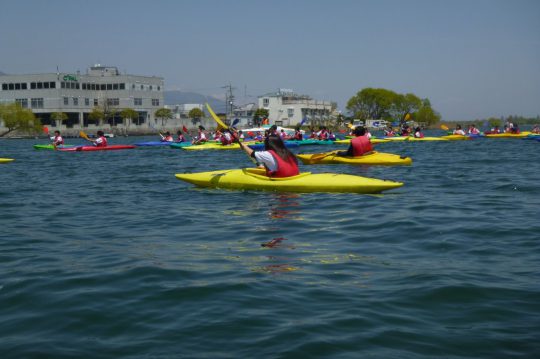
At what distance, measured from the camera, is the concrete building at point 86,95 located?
74438mm

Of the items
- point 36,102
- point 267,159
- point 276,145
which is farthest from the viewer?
point 36,102

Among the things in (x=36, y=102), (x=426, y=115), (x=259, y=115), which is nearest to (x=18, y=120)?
(x=36, y=102)

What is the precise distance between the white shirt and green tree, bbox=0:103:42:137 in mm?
58440

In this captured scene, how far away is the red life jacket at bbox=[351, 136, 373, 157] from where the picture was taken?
1642cm

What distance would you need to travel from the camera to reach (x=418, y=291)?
471cm

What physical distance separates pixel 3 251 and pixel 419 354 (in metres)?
4.87

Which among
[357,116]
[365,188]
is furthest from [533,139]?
[357,116]

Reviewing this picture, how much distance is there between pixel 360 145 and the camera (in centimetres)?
1645

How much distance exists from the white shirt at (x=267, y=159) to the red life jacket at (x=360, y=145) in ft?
20.5

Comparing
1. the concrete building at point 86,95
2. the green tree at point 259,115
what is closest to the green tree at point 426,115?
the green tree at point 259,115

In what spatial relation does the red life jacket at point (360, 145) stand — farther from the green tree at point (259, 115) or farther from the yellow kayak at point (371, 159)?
the green tree at point (259, 115)

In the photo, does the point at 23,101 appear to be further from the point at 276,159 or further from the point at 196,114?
the point at 276,159

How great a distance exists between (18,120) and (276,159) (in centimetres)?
5875

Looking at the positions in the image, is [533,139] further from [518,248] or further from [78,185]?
[518,248]
